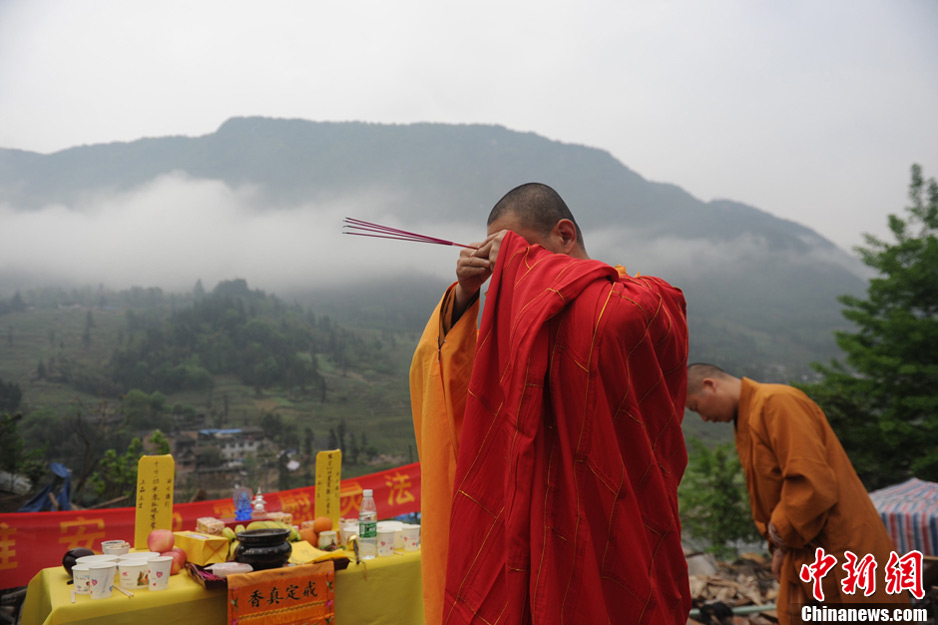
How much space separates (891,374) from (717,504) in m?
3.42

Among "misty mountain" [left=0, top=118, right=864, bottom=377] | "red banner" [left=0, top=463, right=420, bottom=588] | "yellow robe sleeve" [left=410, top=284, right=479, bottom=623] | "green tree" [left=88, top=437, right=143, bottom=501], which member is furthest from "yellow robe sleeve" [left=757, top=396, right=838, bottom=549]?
"misty mountain" [left=0, top=118, right=864, bottom=377]

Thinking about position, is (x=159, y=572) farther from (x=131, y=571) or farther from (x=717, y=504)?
(x=717, y=504)

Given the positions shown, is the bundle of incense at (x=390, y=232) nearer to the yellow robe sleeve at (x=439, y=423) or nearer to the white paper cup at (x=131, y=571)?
the yellow robe sleeve at (x=439, y=423)

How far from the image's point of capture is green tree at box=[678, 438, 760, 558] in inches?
311

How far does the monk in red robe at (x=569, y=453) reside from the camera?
1166 millimetres

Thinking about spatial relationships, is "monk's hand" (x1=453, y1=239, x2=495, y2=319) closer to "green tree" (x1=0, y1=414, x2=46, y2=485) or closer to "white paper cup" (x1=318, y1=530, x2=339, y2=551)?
"white paper cup" (x1=318, y1=530, x2=339, y2=551)

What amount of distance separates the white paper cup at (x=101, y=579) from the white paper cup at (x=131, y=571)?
0.31 feet

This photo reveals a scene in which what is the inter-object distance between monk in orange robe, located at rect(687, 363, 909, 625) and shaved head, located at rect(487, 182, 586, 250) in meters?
2.20

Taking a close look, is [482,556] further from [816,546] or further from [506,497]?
[816,546]

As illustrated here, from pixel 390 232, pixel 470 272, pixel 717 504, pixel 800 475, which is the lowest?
pixel 717 504

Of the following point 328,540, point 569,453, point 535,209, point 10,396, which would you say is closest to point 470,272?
point 535,209

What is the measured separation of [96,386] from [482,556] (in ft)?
36.2

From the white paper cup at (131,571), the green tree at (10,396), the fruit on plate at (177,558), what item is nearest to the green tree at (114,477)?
the green tree at (10,396)

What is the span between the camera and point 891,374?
8.70 metres
